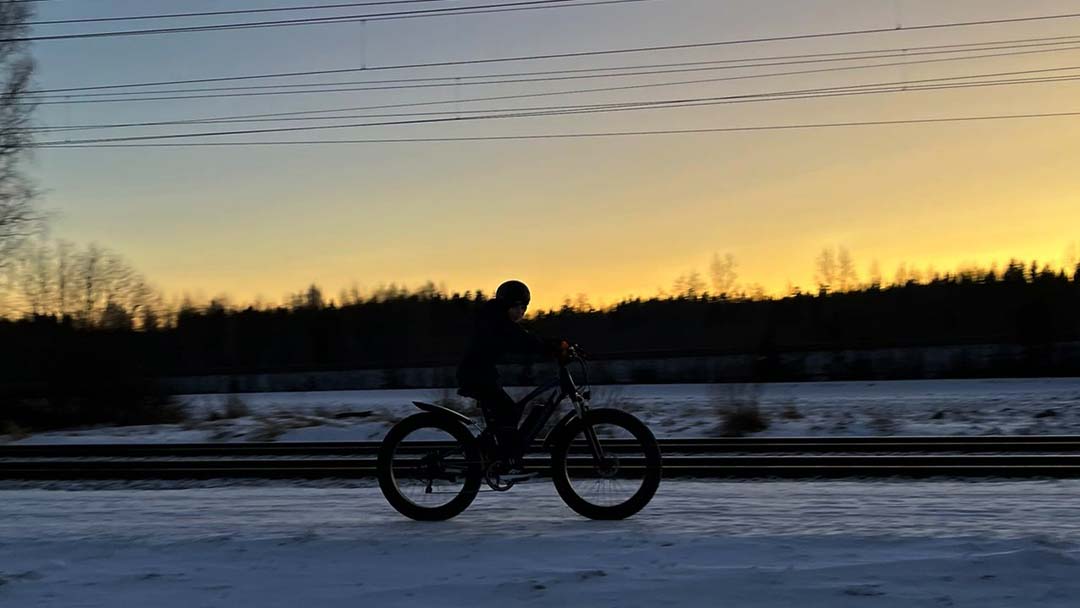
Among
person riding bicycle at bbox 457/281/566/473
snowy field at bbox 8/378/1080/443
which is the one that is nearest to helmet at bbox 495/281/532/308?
person riding bicycle at bbox 457/281/566/473

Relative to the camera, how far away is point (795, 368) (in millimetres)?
41844

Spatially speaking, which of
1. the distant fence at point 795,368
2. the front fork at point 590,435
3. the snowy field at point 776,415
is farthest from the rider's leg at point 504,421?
the distant fence at point 795,368

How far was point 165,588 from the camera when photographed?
204 inches

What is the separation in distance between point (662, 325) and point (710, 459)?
169ft

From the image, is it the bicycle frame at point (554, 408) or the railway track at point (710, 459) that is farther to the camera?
the railway track at point (710, 459)

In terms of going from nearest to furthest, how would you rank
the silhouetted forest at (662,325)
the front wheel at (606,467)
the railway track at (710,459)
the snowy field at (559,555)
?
the snowy field at (559,555), the front wheel at (606,467), the railway track at (710,459), the silhouetted forest at (662,325)

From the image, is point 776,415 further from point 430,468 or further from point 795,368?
point 795,368

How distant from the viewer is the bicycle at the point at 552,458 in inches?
268

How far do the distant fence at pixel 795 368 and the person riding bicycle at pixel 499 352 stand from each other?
97.9 ft

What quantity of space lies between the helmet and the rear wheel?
988mm

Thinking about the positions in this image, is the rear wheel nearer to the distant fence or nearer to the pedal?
the pedal

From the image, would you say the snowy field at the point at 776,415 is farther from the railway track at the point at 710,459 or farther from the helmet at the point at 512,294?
the helmet at the point at 512,294

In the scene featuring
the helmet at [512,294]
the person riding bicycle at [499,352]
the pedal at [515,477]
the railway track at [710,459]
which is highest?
the helmet at [512,294]

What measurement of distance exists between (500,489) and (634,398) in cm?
2357
